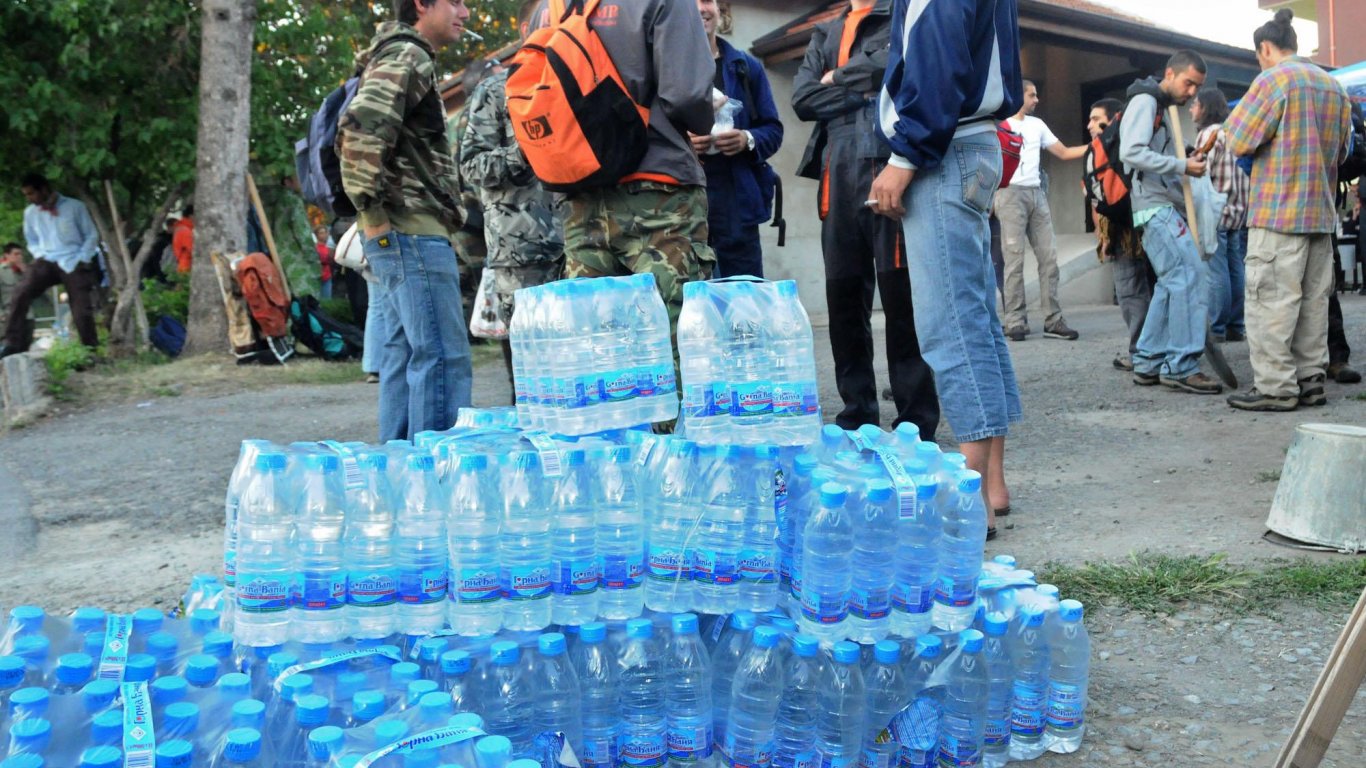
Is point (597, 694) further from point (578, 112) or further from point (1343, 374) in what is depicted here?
A: point (1343, 374)

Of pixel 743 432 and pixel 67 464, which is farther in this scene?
pixel 67 464

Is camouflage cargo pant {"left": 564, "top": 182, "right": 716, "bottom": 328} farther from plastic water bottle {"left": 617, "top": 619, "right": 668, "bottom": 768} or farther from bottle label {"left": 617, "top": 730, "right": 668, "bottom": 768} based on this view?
bottle label {"left": 617, "top": 730, "right": 668, "bottom": 768}

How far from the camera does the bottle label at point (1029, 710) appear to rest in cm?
274

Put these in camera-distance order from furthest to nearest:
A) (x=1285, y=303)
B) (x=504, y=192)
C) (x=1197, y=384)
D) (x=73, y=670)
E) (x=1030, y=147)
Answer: (x=1030, y=147) < (x=1197, y=384) < (x=1285, y=303) < (x=504, y=192) < (x=73, y=670)

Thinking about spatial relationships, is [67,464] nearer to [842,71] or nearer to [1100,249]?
[842,71]

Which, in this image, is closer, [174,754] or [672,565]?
[174,754]

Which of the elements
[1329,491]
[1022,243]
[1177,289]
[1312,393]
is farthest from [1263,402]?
[1022,243]

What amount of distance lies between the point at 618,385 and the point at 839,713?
3.53 feet

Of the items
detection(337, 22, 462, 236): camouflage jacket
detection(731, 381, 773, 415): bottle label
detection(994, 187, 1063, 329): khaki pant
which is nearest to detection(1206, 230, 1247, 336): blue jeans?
detection(994, 187, 1063, 329): khaki pant

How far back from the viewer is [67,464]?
701cm

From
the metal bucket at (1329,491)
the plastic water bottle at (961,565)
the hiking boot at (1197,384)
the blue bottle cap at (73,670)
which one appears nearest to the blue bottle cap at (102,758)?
the blue bottle cap at (73,670)

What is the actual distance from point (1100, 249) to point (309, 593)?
6.91 metres

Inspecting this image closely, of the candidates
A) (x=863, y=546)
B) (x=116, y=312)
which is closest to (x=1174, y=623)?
(x=863, y=546)

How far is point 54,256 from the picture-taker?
12.3 metres
